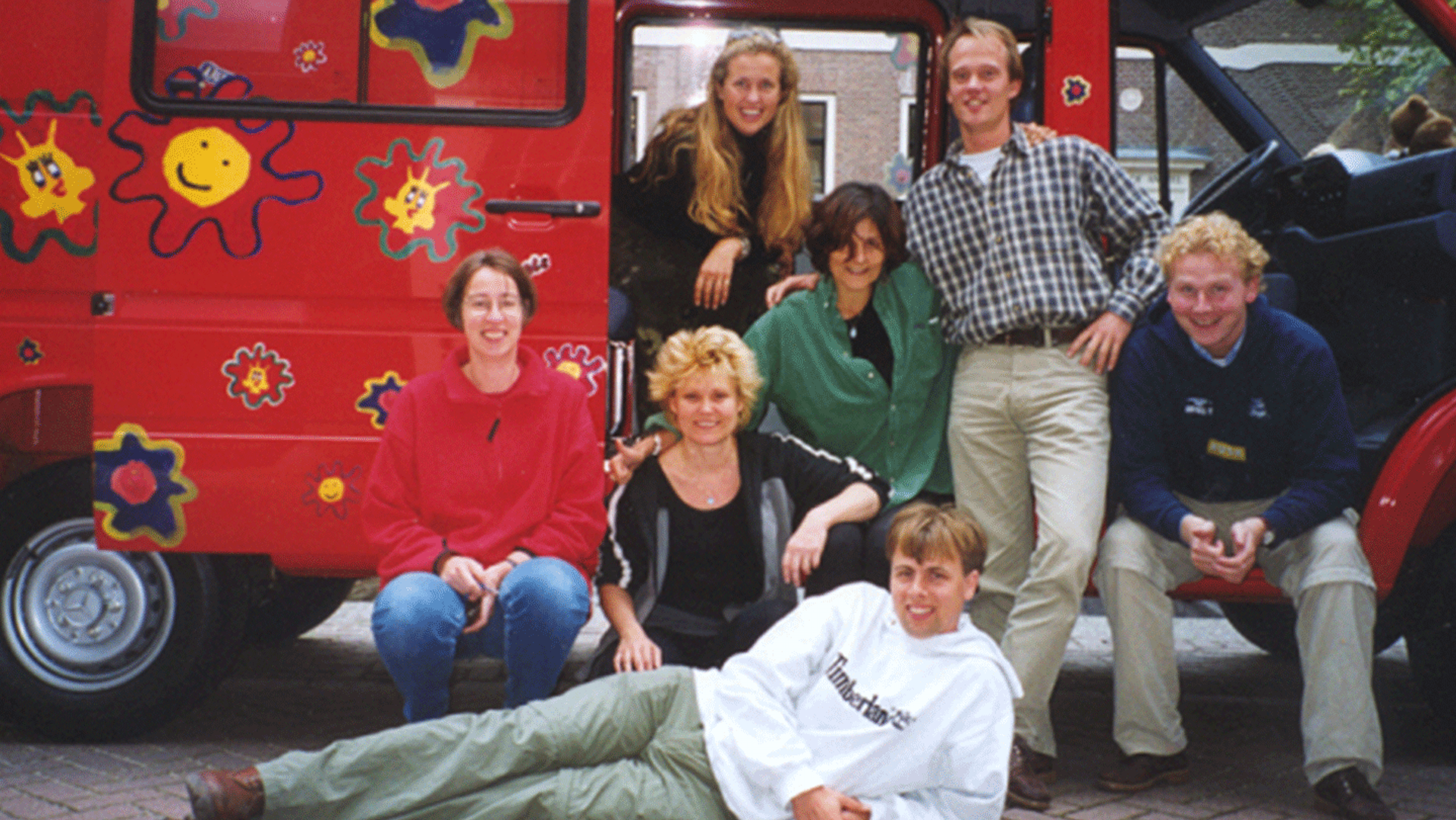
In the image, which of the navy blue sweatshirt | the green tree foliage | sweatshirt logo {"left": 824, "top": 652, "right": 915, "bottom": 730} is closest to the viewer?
sweatshirt logo {"left": 824, "top": 652, "right": 915, "bottom": 730}

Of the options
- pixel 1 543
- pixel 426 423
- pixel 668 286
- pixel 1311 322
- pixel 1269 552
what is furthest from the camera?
pixel 1311 322

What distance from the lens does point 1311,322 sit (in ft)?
14.6

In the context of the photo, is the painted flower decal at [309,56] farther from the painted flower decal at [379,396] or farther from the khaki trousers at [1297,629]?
the khaki trousers at [1297,629]

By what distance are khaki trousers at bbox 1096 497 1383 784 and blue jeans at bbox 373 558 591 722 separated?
140cm

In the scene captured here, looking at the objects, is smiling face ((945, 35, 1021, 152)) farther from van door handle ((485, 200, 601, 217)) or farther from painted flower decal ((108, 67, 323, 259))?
painted flower decal ((108, 67, 323, 259))

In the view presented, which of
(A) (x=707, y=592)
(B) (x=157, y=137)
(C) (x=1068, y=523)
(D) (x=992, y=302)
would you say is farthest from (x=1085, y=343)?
(B) (x=157, y=137)

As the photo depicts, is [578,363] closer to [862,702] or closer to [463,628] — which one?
[463,628]

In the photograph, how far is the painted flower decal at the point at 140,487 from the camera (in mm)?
3596

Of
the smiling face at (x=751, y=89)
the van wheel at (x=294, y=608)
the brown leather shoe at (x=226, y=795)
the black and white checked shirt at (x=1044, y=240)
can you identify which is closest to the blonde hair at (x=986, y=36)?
the black and white checked shirt at (x=1044, y=240)

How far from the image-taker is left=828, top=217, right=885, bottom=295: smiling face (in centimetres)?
359

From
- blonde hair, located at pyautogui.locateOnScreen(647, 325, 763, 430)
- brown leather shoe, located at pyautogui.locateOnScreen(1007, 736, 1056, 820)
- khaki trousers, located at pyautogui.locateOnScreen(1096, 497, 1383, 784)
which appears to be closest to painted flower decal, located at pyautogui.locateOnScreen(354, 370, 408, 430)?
blonde hair, located at pyautogui.locateOnScreen(647, 325, 763, 430)

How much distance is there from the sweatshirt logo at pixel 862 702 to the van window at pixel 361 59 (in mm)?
1722

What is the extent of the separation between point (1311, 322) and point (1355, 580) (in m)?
1.32

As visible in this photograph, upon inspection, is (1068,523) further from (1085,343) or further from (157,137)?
(157,137)
